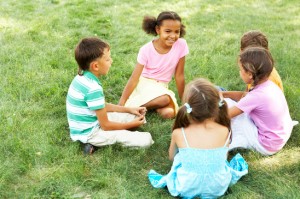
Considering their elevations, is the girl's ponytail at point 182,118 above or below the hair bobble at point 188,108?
below

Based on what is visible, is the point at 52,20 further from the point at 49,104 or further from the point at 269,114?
the point at 269,114

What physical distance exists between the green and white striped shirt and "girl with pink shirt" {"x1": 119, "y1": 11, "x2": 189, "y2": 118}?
704 mm

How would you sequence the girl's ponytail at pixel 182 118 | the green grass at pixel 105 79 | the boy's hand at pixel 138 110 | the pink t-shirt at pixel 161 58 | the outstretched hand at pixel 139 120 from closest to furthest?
the girl's ponytail at pixel 182 118 < the green grass at pixel 105 79 < the outstretched hand at pixel 139 120 < the boy's hand at pixel 138 110 < the pink t-shirt at pixel 161 58

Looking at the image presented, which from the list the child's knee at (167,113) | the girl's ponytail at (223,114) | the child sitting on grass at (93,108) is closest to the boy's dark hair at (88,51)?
the child sitting on grass at (93,108)

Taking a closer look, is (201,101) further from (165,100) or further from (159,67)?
(159,67)

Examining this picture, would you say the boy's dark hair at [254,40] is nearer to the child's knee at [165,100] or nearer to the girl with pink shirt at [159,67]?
the girl with pink shirt at [159,67]

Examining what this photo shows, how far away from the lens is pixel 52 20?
22.0ft

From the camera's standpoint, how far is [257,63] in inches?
128

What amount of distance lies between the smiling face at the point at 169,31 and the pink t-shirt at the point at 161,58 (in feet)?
0.52

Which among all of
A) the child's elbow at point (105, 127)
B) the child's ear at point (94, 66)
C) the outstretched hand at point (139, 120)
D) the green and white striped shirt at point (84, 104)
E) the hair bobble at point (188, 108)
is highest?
the child's ear at point (94, 66)

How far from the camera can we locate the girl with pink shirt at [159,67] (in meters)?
4.03

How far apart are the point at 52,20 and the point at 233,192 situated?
4824mm

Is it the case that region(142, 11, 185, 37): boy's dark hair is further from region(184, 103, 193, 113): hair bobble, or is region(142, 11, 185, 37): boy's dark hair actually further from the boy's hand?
region(184, 103, 193, 113): hair bobble

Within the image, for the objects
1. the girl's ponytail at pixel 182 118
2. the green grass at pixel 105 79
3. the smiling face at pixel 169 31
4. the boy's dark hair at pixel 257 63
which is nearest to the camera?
the girl's ponytail at pixel 182 118
